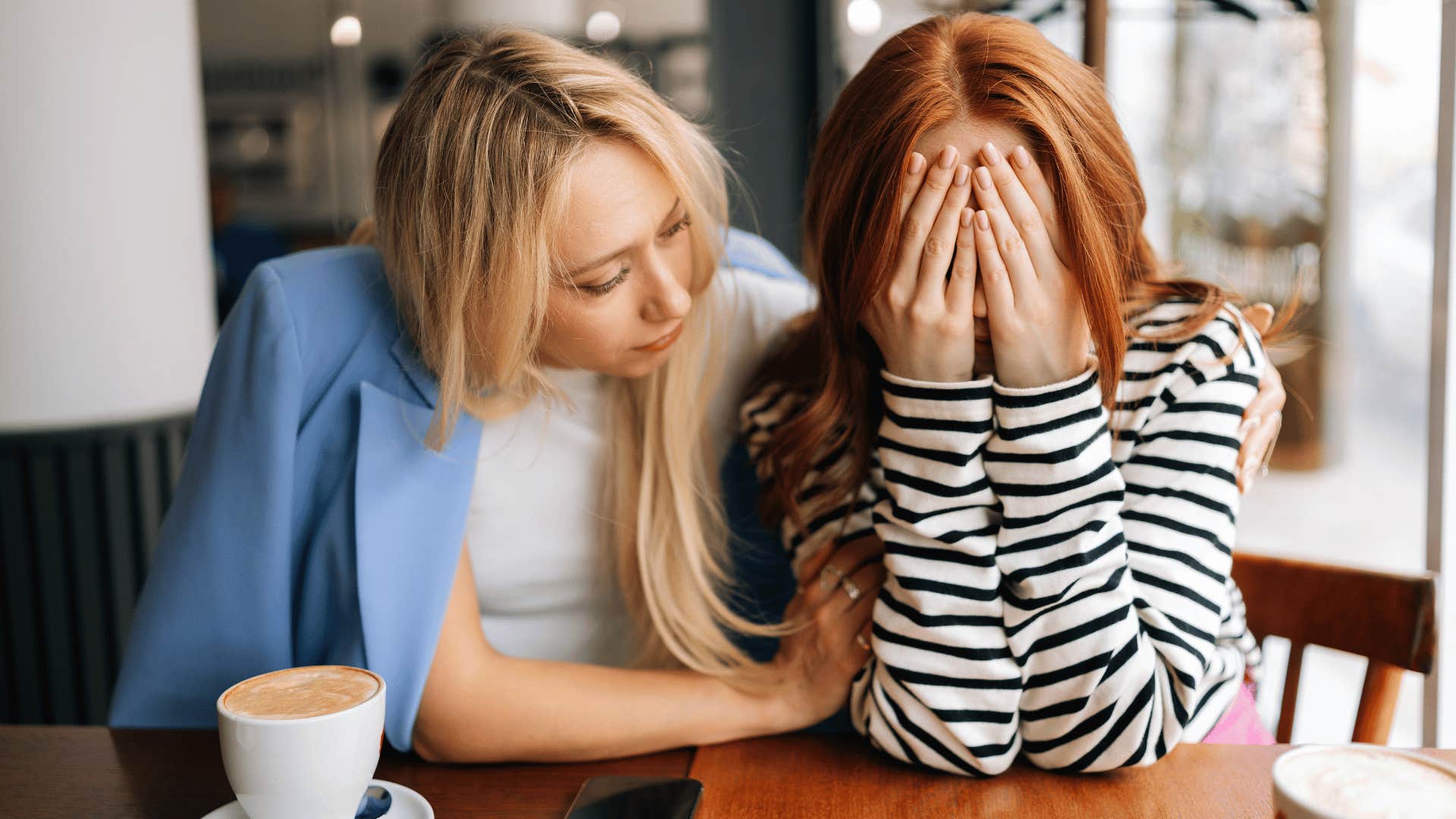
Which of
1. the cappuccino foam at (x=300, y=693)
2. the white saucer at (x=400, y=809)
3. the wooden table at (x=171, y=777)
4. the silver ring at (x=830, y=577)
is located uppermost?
the cappuccino foam at (x=300, y=693)

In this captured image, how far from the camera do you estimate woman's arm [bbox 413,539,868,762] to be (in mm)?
898

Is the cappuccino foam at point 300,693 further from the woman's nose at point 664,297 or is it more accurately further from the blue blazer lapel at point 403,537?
the woman's nose at point 664,297

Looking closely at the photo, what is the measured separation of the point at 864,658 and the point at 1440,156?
1.11 meters

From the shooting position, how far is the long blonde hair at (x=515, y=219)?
96cm

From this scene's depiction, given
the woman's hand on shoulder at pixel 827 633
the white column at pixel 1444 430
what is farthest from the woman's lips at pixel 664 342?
the white column at pixel 1444 430

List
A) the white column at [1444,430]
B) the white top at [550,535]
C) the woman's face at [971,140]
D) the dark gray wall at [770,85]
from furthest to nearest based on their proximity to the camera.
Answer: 1. the dark gray wall at [770,85]
2. the white column at [1444,430]
3. the white top at [550,535]
4. the woman's face at [971,140]

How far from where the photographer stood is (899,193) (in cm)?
92

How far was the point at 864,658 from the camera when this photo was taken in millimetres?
985

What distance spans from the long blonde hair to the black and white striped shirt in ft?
0.56

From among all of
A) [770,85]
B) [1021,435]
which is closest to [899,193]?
[1021,435]

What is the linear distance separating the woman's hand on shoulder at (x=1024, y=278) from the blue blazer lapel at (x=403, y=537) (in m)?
0.48

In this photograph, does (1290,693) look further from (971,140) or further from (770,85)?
(770,85)

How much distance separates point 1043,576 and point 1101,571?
46 mm

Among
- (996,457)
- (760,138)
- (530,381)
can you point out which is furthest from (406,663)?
(760,138)
